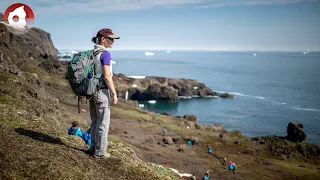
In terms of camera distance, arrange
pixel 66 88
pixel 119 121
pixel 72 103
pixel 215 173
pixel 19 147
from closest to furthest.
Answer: pixel 19 147 → pixel 215 173 → pixel 72 103 → pixel 119 121 → pixel 66 88

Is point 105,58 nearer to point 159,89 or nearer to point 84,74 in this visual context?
point 84,74

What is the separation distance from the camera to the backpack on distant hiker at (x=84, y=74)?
30.0 feet

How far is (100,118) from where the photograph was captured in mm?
9734

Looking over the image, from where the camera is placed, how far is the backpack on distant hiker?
30.0 ft

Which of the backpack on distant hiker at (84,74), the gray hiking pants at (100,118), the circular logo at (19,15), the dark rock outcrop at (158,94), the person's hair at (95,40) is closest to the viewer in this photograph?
the backpack on distant hiker at (84,74)

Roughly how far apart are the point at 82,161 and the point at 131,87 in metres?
151

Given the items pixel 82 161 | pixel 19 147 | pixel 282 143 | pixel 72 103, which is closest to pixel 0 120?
pixel 19 147

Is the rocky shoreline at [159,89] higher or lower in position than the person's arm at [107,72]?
lower

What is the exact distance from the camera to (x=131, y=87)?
524 ft

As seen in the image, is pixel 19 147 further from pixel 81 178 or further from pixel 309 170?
pixel 309 170

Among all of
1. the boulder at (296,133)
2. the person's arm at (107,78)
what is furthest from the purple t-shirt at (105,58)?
the boulder at (296,133)

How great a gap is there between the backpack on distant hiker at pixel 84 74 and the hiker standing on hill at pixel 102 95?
0.16 metres

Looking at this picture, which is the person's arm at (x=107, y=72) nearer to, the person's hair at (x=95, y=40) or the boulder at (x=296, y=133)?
the person's hair at (x=95, y=40)

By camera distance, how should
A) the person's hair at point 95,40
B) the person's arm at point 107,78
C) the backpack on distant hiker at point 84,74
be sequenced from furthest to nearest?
the person's hair at point 95,40, the person's arm at point 107,78, the backpack on distant hiker at point 84,74
